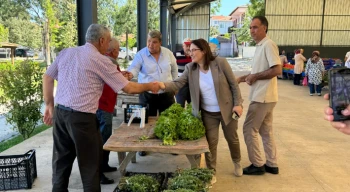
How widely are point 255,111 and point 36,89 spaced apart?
3582mm

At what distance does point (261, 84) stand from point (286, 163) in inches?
50.2

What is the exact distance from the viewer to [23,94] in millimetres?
5039

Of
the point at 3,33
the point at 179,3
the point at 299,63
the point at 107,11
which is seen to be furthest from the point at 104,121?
the point at 179,3

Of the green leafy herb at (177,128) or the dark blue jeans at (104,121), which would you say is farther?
the dark blue jeans at (104,121)

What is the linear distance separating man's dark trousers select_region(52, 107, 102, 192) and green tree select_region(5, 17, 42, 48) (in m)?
3.23

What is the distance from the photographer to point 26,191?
10.3 ft

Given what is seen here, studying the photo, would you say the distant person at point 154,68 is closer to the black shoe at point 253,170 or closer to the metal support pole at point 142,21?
the black shoe at point 253,170

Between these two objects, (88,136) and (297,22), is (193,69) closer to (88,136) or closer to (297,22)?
(88,136)

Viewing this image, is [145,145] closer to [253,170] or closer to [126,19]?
[253,170]

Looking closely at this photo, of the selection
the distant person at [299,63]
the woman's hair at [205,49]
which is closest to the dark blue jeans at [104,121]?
the woman's hair at [205,49]

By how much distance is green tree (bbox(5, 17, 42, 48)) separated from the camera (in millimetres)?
5113

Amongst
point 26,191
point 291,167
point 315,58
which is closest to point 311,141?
point 291,167

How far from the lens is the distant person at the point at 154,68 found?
3.88 meters

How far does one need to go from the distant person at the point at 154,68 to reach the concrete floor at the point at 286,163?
2.49 ft
